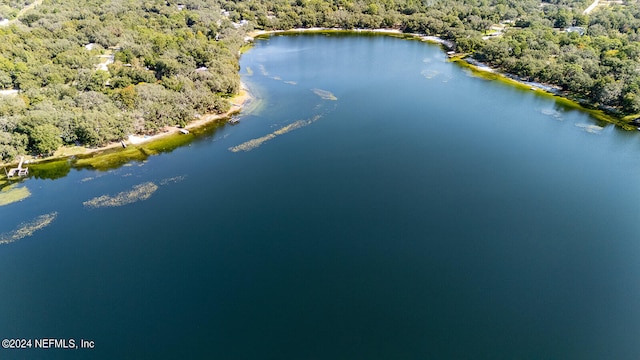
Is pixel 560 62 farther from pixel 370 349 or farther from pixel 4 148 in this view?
pixel 4 148

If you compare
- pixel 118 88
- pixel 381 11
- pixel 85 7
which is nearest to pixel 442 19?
pixel 381 11

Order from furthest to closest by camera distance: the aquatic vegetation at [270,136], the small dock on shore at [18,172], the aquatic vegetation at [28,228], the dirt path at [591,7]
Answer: the dirt path at [591,7] → the aquatic vegetation at [270,136] → the small dock on shore at [18,172] → the aquatic vegetation at [28,228]

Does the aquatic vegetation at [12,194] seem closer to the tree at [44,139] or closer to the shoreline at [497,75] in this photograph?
the tree at [44,139]

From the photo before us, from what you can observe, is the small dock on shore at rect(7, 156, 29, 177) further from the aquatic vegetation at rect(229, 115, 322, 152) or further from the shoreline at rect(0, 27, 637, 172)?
the aquatic vegetation at rect(229, 115, 322, 152)

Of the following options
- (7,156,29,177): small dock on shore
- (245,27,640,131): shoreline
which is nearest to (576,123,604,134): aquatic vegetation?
(245,27,640,131): shoreline

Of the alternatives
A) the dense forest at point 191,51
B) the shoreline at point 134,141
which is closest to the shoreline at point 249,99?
the shoreline at point 134,141
